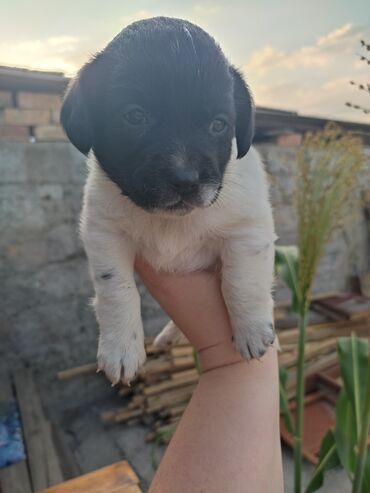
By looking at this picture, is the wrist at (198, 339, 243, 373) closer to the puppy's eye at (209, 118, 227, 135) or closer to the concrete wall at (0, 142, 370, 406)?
the puppy's eye at (209, 118, 227, 135)

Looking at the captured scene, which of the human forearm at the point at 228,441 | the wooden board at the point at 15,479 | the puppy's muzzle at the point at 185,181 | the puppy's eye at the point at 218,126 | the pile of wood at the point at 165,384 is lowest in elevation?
the pile of wood at the point at 165,384

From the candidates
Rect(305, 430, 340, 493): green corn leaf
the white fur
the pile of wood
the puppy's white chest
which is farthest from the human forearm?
the pile of wood

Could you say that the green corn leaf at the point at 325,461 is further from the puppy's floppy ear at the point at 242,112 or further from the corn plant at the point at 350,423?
the puppy's floppy ear at the point at 242,112

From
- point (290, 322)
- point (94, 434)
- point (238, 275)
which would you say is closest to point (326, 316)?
point (290, 322)

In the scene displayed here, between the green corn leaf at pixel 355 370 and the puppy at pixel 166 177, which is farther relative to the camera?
the green corn leaf at pixel 355 370

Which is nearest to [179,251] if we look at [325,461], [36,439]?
[325,461]

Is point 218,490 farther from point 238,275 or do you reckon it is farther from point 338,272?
point 338,272

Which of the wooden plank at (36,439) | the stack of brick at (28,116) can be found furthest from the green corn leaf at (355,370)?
the stack of brick at (28,116)

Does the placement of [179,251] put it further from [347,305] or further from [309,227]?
[347,305]
